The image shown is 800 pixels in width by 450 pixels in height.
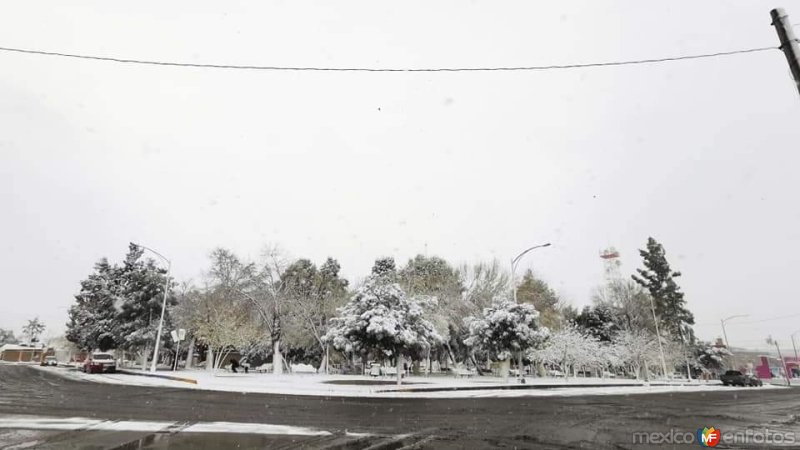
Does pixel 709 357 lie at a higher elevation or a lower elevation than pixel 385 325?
lower

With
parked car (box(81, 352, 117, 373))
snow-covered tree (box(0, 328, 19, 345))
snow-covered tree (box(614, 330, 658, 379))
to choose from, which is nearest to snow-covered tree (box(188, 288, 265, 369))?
parked car (box(81, 352, 117, 373))

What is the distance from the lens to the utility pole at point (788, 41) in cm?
579

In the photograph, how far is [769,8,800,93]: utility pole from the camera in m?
5.79

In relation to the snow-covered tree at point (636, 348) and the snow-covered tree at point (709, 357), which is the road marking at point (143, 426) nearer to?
the snow-covered tree at point (636, 348)

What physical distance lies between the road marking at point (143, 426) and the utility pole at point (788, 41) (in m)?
9.59

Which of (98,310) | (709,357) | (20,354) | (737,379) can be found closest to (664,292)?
(709,357)

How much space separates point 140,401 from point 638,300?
62471 mm

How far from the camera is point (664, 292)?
61625 millimetres

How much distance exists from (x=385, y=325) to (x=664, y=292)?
187ft

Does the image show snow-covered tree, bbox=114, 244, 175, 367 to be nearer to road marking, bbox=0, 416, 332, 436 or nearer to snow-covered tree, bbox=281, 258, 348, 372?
snow-covered tree, bbox=281, 258, 348, 372

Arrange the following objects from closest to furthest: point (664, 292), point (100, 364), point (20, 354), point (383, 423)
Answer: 1. point (383, 423)
2. point (100, 364)
3. point (664, 292)
4. point (20, 354)

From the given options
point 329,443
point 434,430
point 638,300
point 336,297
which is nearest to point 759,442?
point 434,430
